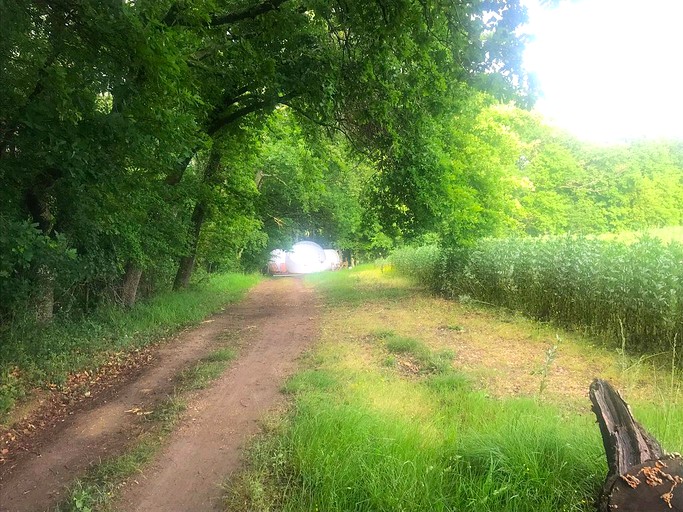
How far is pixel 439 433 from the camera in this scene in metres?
4.40

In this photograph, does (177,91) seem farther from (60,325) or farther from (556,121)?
(556,121)

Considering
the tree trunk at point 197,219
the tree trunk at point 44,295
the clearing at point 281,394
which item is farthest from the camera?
the tree trunk at point 197,219

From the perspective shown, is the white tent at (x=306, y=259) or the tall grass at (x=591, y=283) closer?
the tall grass at (x=591, y=283)

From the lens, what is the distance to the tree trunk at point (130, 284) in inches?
450

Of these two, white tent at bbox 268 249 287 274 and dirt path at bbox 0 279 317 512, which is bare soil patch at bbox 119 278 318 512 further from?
white tent at bbox 268 249 287 274

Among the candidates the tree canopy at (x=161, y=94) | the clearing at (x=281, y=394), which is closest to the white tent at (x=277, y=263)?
the tree canopy at (x=161, y=94)

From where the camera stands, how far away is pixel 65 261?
7.48m

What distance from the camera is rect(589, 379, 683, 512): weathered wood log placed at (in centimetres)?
252

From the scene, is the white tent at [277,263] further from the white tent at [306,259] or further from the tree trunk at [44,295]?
the tree trunk at [44,295]

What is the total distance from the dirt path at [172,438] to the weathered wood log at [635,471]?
2.81m

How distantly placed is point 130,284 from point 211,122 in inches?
184

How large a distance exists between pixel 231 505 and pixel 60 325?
21.3 feet

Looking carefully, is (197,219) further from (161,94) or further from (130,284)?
(161,94)

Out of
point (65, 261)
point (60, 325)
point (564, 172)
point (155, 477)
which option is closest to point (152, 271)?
point (60, 325)
